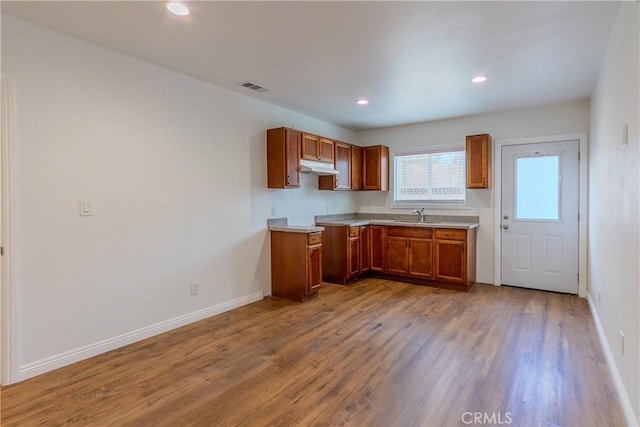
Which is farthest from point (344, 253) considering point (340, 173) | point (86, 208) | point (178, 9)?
point (178, 9)

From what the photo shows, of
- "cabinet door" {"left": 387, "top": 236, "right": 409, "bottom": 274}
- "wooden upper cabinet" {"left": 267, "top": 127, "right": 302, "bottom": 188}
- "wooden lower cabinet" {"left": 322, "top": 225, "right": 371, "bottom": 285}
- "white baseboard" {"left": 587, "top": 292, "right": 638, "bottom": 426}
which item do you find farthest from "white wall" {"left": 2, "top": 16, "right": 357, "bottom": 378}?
"white baseboard" {"left": 587, "top": 292, "right": 638, "bottom": 426}

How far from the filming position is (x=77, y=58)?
8.98 ft

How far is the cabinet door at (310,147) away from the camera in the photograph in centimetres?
459

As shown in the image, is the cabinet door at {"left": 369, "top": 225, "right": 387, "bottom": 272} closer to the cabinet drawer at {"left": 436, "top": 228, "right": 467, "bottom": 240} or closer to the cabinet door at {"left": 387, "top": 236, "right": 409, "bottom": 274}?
the cabinet door at {"left": 387, "top": 236, "right": 409, "bottom": 274}

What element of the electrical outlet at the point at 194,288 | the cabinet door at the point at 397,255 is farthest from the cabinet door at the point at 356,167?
the electrical outlet at the point at 194,288

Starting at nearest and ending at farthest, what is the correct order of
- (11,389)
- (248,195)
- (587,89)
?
(11,389), (587,89), (248,195)

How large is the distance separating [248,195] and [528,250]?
3877 mm

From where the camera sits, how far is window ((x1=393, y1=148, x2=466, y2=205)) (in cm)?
540

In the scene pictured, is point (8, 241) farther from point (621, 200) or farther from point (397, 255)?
point (397, 255)

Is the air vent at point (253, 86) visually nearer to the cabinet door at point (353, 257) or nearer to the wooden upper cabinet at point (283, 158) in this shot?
the wooden upper cabinet at point (283, 158)

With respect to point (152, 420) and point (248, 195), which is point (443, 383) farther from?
point (248, 195)

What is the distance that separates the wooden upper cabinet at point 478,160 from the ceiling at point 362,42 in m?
0.85

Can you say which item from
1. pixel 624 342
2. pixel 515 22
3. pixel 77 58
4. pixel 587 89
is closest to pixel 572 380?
pixel 624 342

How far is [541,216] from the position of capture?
4695mm
